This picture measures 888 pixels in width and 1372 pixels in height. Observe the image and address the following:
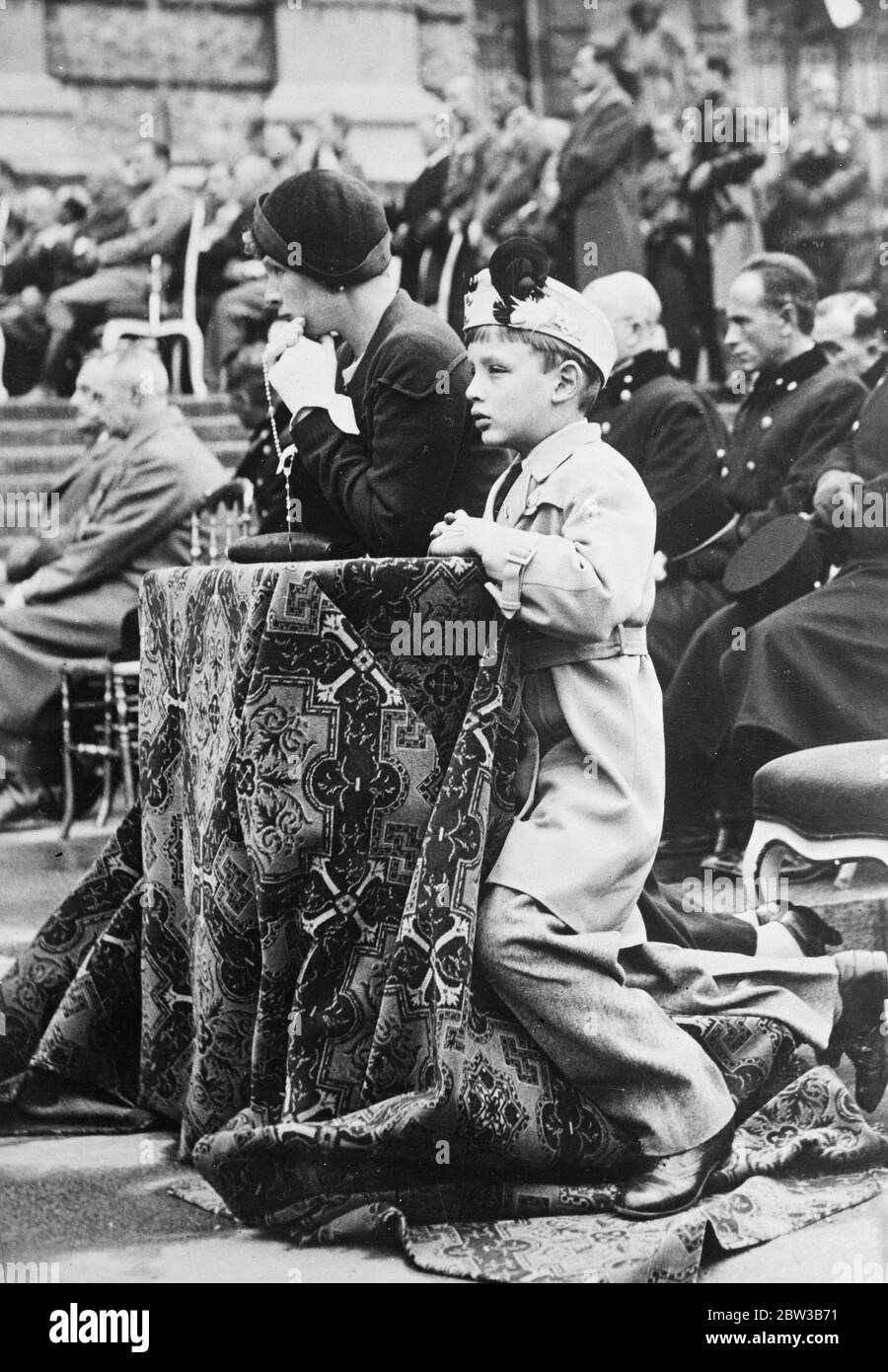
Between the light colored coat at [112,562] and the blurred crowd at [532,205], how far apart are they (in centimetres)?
108

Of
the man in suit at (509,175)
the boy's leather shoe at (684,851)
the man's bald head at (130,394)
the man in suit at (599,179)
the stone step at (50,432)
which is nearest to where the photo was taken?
the boy's leather shoe at (684,851)

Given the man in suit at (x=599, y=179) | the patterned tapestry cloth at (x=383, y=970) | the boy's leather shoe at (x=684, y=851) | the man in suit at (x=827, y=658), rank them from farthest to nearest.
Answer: the man in suit at (x=599, y=179)
the boy's leather shoe at (x=684, y=851)
the man in suit at (x=827, y=658)
the patterned tapestry cloth at (x=383, y=970)

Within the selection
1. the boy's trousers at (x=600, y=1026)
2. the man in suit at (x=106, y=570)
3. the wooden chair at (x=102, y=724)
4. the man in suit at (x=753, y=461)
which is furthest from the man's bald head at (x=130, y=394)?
the boy's trousers at (x=600, y=1026)

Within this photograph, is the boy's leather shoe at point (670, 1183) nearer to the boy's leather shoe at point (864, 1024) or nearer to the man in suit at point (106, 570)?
the boy's leather shoe at point (864, 1024)

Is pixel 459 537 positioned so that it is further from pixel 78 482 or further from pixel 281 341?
pixel 78 482

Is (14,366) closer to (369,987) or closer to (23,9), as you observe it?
(23,9)

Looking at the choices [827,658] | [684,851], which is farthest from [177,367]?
[827,658]

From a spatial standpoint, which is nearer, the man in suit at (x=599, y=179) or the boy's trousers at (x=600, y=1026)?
the boy's trousers at (x=600, y=1026)

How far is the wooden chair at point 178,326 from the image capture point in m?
8.34

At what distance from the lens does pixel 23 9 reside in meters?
9.32

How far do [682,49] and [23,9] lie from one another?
3307 mm

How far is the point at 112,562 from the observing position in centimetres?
721

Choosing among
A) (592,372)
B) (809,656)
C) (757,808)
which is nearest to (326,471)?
(592,372)

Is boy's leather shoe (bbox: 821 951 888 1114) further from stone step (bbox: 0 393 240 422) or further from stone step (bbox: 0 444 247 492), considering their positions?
stone step (bbox: 0 393 240 422)
